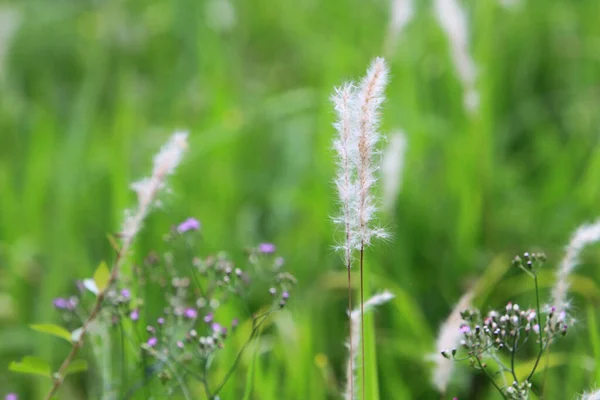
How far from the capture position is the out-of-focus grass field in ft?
7.27

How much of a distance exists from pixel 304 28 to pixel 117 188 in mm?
1808

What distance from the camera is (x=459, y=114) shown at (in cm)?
299

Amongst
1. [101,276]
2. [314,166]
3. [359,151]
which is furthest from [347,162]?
[314,166]

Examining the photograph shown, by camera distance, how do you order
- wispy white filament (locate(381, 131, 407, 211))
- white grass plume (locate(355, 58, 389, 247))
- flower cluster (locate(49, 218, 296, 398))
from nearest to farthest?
1. white grass plume (locate(355, 58, 389, 247))
2. flower cluster (locate(49, 218, 296, 398))
3. wispy white filament (locate(381, 131, 407, 211))

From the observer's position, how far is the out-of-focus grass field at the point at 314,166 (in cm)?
221

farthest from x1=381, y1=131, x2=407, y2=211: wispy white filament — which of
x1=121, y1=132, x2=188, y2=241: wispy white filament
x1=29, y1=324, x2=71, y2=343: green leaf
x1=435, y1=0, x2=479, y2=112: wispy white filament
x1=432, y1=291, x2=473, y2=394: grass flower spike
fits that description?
x1=29, y1=324, x2=71, y2=343: green leaf

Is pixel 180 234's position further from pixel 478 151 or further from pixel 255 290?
pixel 478 151

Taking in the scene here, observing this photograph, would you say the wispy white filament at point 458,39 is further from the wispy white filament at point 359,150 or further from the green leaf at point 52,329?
the green leaf at point 52,329

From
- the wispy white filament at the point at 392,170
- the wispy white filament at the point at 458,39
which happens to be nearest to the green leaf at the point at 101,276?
the wispy white filament at the point at 392,170

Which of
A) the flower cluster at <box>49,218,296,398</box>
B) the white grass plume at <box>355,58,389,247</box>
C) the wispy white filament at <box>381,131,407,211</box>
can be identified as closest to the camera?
the white grass plume at <box>355,58,389,247</box>

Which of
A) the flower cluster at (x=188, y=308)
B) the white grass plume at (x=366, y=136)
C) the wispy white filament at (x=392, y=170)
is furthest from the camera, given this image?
the wispy white filament at (x=392, y=170)

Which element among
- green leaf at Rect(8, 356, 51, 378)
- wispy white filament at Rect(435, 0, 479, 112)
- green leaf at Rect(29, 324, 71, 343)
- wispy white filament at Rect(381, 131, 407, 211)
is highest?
wispy white filament at Rect(435, 0, 479, 112)

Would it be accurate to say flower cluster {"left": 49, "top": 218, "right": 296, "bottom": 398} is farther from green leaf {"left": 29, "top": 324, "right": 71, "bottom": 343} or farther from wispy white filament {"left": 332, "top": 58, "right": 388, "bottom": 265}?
wispy white filament {"left": 332, "top": 58, "right": 388, "bottom": 265}

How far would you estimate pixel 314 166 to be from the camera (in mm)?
2898
